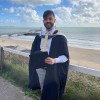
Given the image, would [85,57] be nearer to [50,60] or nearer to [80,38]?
[50,60]

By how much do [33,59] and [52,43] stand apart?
1.56 ft

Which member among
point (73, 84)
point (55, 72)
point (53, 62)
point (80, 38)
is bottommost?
point (80, 38)

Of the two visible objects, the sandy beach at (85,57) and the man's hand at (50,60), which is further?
the sandy beach at (85,57)

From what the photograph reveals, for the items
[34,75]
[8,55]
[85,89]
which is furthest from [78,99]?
[8,55]

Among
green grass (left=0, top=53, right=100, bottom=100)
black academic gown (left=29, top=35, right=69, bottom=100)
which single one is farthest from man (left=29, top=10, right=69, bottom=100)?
green grass (left=0, top=53, right=100, bottom=100)

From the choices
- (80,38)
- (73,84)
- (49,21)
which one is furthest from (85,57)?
(80,38)

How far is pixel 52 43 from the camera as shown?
4.00 metres

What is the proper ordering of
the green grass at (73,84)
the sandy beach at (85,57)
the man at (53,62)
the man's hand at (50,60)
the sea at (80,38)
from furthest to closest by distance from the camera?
the sea at (80,38)
the sandy beach at (85,57)
the green grass at (73,84)
the man at (53,62)
the man's hand at (50,60)

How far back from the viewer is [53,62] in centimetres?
386

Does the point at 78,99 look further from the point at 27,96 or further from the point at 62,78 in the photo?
the point at 27,96

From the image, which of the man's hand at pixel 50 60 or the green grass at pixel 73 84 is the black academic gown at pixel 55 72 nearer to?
the man's hand at pixel 50 60

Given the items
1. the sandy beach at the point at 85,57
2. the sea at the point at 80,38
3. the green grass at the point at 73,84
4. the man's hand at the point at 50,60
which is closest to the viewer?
the man's hand at the point at 50,60

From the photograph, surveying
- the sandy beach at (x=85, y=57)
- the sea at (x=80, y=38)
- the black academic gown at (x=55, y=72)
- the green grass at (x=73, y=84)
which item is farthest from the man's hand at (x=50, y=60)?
the sandy beach at (x=85, y=57)

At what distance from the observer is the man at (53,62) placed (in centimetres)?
395
